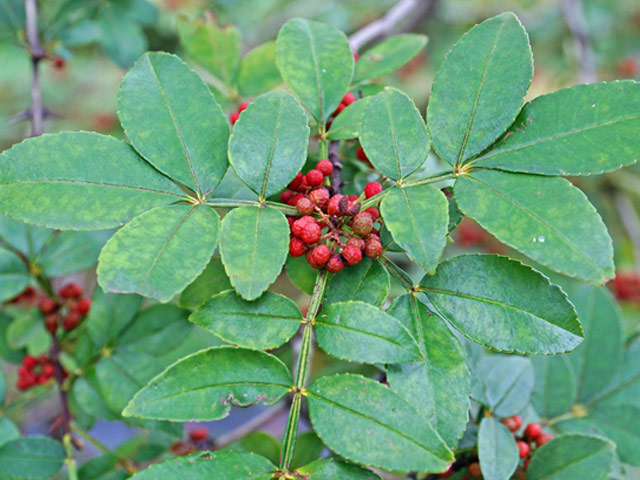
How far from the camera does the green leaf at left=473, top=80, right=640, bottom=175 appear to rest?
84 centimetres

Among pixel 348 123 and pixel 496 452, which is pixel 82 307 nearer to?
pixel 348 123

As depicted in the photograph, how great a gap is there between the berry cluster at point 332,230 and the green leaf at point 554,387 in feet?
2.04

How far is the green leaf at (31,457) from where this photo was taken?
1.13 m

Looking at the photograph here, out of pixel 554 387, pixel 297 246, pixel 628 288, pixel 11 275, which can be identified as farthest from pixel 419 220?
pixel 628 288

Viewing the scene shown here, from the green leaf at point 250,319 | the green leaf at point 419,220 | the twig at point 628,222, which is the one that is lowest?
the twig at point 628,222

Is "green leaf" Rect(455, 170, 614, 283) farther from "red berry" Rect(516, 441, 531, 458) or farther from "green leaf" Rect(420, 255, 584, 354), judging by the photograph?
"red berry" Rect(516, 441, 531, 458)

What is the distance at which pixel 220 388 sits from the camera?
0.83 m

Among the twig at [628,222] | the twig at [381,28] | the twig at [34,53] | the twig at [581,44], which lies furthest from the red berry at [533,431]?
the twig at [581,44]

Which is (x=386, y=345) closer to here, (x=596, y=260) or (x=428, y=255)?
(x=428, y=255)

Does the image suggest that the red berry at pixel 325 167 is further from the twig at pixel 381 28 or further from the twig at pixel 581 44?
the twig at pixel 581 44

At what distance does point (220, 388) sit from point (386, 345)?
250 millimetres

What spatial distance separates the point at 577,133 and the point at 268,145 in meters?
0.48

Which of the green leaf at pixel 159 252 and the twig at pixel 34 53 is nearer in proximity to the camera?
the green leaf at pixel 159 252

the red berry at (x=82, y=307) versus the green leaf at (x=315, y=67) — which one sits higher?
the green leaf at (x=315, y=67)
